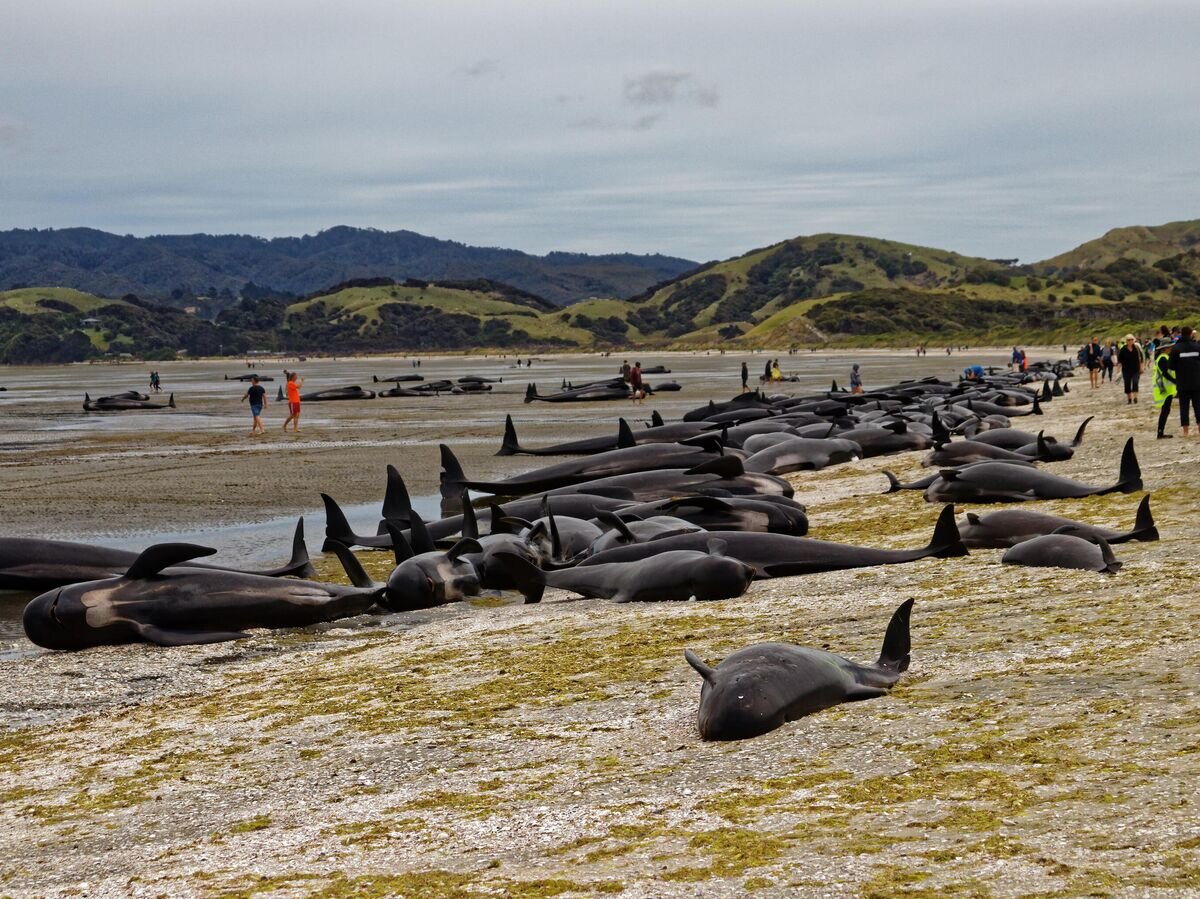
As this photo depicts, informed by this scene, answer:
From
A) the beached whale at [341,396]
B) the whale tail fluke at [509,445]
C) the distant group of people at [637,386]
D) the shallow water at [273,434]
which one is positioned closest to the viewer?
the shallow water at [273,434]

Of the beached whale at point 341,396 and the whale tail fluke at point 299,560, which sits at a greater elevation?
the beached whale at point 341,396

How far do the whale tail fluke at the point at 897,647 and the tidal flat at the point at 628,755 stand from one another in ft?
0.32

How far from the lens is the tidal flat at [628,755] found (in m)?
4.54

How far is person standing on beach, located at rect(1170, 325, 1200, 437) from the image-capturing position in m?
20.0

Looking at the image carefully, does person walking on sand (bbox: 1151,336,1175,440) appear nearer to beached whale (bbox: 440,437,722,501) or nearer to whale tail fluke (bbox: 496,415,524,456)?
beached whale (bbox: 440,437,722,501)

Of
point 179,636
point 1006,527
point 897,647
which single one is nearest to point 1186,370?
point 1006,527

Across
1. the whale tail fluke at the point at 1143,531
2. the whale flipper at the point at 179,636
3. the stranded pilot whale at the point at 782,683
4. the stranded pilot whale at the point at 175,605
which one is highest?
the whale tail fluke at the point at 1143,531

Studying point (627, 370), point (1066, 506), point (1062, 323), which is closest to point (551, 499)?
point (1066, 506)

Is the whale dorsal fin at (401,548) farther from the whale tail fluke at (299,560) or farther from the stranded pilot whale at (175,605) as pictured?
the stranded pilot whale at (175,605)

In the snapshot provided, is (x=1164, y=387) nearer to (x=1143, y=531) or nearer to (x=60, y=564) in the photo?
(x=1143, y=531)

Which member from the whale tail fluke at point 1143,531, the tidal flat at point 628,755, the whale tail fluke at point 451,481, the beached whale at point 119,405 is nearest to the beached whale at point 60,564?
the tidal flat at point 628,755

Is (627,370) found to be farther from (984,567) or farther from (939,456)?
(984,567)

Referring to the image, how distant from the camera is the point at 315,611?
11.2 m

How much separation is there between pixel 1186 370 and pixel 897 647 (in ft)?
49.3
